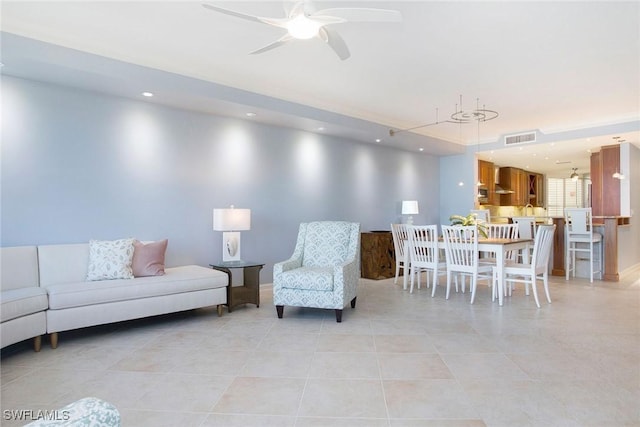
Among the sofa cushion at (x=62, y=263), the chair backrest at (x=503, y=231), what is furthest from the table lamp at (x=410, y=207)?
the sofa cushion at (x=62, y=263)

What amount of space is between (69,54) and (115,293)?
2.22m

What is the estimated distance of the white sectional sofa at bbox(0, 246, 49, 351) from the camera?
269 centimetres

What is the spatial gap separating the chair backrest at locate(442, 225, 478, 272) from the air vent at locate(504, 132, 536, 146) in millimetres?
3417

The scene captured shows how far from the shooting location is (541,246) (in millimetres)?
4418

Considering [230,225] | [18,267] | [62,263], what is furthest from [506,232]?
[18,267]

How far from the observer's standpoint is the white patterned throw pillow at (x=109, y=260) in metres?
3.50

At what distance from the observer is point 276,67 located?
4.17 m

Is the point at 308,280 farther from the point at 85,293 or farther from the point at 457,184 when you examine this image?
the point at 457,184

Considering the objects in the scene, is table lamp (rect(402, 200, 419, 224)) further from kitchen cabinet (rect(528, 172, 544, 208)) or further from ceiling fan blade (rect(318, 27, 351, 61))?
kitchen cabinet (rect(528, 172, 544, 208))

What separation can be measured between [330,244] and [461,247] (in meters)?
1.71

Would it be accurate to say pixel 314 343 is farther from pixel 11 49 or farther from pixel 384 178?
pixel 384 178

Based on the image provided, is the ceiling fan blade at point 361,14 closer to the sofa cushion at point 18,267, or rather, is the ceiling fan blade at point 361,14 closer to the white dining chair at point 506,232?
the sofa cushion at point 18,267

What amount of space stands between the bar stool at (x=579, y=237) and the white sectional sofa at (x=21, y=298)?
23.3 feet

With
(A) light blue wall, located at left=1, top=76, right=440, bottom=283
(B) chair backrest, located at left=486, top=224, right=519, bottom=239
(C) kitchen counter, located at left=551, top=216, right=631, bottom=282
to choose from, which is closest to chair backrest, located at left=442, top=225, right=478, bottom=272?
(B) chair backrest, located at left=486, top=224, right=519, bottom=239
